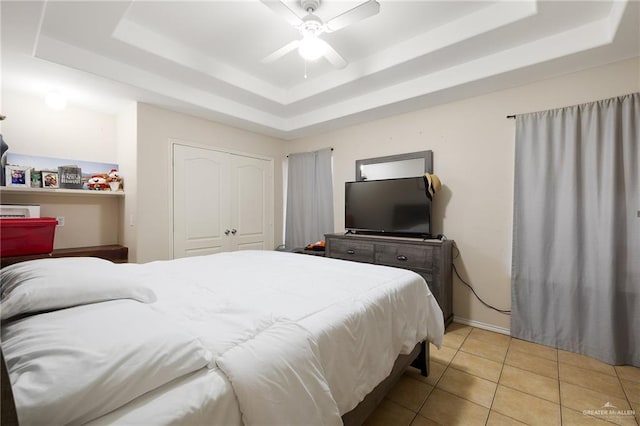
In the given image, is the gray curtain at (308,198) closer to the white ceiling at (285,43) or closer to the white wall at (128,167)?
the white ceiling at (285,43)

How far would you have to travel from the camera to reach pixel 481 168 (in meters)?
2.98

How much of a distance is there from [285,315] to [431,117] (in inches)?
119

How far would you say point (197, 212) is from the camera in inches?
142

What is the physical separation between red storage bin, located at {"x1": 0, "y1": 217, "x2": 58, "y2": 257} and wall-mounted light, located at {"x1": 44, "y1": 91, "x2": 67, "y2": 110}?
135cm

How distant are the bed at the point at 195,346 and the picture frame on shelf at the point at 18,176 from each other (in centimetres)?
193

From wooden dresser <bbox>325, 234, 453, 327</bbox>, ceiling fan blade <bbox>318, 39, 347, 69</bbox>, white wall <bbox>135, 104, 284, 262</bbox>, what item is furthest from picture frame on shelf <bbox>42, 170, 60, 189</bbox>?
wooden dresser <bbox>325, 234, 453, 327</bbox>

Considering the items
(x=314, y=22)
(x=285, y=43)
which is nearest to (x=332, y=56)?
(x=314, y=22)

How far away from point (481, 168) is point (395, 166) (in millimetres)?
956

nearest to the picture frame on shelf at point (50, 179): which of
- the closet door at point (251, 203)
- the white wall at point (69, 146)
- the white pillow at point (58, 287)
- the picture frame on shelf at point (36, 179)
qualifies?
the picture frame on shelf at point (36, 179)

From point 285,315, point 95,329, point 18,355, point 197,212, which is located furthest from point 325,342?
point 197,212

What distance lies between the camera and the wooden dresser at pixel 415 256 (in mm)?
2830

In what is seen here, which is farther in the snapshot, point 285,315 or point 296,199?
point 296,199

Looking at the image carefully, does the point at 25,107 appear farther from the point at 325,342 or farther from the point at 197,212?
the point at 325,342

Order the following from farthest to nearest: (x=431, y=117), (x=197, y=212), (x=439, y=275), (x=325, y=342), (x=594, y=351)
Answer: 1. (x=197, y=212)
2. (x=431, y=117)
3. (x=439, y=275)
4. (x=594, y=351)
5. (x=325, y=342)
